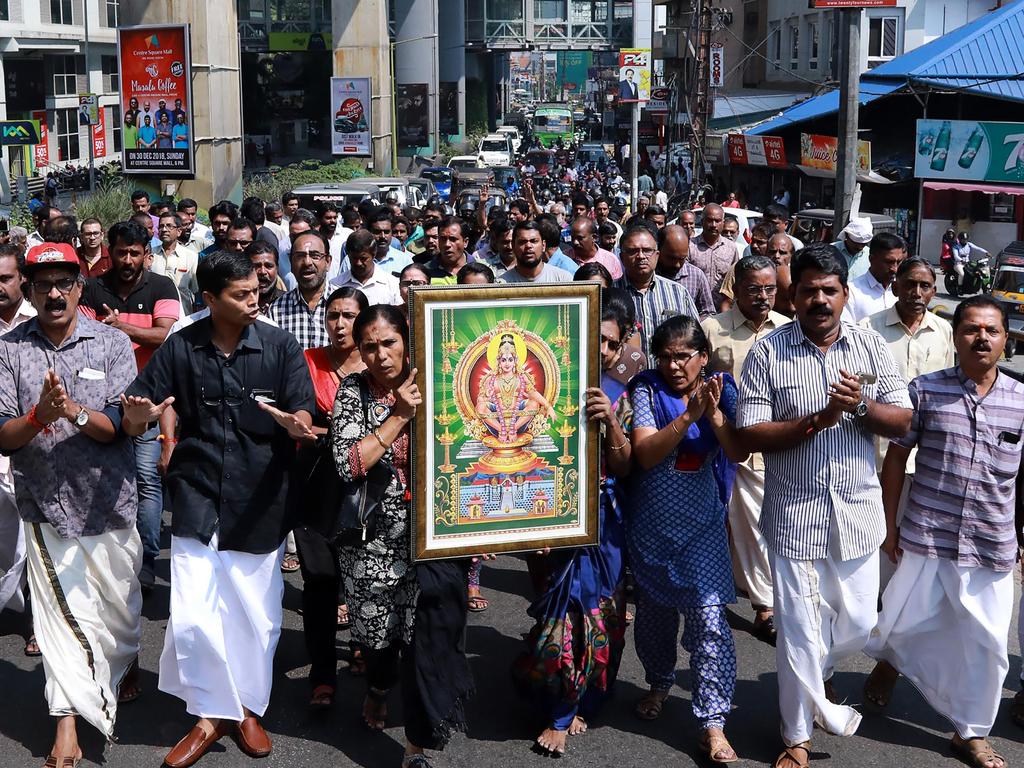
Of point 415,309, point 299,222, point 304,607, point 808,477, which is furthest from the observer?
point 299,222

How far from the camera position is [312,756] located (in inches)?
198

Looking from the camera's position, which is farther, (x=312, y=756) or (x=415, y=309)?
(x=312, y=756)

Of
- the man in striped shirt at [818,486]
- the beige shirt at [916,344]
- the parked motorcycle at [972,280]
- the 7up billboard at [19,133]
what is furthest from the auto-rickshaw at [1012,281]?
the 7up billboard at [19,133]

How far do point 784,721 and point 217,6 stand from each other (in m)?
22.6

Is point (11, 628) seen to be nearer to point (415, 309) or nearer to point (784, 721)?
point (415, 309)

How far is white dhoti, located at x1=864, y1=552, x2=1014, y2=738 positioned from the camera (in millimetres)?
5000

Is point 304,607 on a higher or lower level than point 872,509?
lower

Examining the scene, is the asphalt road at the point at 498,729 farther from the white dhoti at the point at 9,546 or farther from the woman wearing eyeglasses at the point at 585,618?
the white dhoti at the point at 9,546

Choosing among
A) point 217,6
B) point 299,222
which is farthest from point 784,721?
point 217,6

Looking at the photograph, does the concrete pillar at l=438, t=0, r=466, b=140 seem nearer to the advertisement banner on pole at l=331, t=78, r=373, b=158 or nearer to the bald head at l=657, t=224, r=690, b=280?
the advertisement banner on pole at l=331, t=78, r=373, b=158

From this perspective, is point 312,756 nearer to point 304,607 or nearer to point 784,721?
point 304,607

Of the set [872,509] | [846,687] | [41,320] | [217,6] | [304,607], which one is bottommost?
[846,687]

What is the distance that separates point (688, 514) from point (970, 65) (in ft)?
85.3

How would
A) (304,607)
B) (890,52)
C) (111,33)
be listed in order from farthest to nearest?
(111,33)
(890,52)
(304,607)
